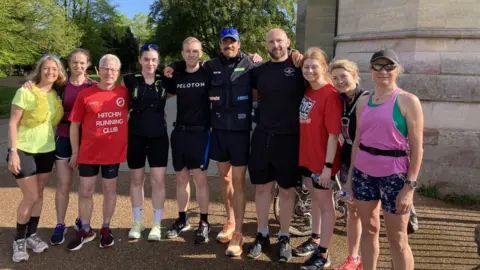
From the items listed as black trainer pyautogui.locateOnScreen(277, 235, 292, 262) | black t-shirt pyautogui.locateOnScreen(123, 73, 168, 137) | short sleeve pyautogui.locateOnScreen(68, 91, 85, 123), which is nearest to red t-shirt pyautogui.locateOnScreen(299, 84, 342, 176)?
black trainer pyautogui.locateOnScreen(277, 235, 292, 262)

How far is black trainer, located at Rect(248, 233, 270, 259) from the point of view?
Answer: 3911 mm

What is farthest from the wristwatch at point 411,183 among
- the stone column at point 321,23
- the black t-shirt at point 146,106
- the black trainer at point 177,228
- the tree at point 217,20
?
the tree at point 217,20

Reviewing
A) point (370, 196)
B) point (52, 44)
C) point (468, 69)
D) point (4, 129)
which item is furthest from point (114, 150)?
point (52, 44)

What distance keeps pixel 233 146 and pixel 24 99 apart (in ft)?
6.96

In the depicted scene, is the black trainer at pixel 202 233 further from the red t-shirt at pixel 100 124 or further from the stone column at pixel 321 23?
the stone column at pixel 321 23

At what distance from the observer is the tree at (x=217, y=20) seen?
34281 mm

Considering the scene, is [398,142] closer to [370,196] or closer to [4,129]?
[370,196]

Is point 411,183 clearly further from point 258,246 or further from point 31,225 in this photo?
point 31,225

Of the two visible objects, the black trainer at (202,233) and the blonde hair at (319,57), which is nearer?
the blonde hair at (319,57)

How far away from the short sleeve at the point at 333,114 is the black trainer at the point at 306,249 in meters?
1.32

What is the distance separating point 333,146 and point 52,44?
68.4ft

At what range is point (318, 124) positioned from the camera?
137 inches

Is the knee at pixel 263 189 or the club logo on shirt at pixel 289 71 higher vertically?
the club logo on shirt at pixel 289 71

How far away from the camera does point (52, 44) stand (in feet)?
66.8
